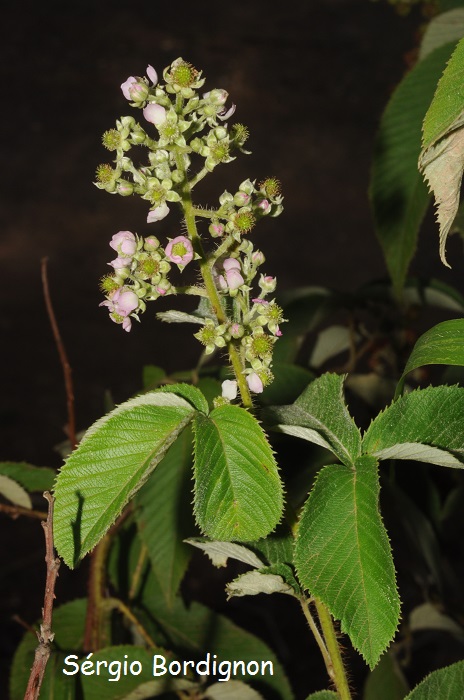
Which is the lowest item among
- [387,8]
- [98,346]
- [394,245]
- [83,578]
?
[394,245]

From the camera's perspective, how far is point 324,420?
1.81 ft

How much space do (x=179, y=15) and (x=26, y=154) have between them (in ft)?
6.03

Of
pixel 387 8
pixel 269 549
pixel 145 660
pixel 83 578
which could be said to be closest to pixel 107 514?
pixel 269 549

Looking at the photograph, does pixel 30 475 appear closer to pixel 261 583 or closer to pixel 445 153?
pixel 261 583

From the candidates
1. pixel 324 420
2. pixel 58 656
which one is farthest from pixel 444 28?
pixel 58 656

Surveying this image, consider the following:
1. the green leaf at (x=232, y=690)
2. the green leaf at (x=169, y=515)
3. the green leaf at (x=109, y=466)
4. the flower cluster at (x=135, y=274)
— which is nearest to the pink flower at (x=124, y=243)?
the flower cluster at (x=135, y=274)

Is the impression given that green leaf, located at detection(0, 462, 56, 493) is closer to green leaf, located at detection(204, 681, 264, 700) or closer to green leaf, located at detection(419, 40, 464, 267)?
green leaf, located at detection(204, 681, 264, 700)

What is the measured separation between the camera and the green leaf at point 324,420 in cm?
52

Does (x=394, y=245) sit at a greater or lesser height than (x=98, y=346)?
lesser

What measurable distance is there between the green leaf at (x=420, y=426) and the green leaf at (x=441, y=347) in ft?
0.09

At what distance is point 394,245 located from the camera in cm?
97

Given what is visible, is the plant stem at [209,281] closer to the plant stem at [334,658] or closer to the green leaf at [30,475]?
the plant stem at [334,658]

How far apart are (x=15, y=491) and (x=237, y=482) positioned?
1.30ft

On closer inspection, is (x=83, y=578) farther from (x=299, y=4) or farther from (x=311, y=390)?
(x=299, y=4)
